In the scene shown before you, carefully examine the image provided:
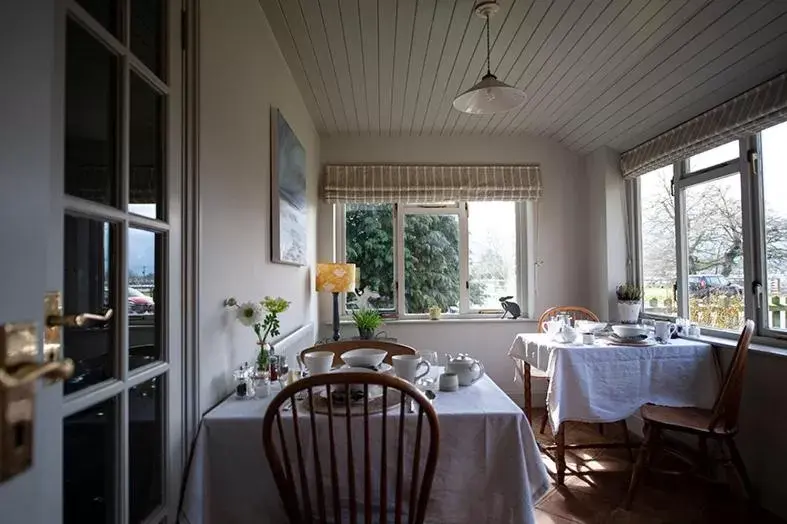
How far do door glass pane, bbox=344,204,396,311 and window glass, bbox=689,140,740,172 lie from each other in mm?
2391

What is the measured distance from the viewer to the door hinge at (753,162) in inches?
93.7

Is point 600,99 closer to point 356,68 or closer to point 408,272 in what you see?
point 356,68

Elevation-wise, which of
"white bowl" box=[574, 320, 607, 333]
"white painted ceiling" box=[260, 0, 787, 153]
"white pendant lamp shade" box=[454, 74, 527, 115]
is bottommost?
"white bowl" box=[574, 320, 607, 333]

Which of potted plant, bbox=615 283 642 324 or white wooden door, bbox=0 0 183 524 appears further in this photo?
potted plant, bbox=615 283 642 324

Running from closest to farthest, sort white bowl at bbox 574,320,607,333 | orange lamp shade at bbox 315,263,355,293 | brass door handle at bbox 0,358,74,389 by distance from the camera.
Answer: brass door handle at bbox 0,358,74,389 → white bowl at bbox 574,320,607,333 → orange lamp shade at bbox 315,263,355,293

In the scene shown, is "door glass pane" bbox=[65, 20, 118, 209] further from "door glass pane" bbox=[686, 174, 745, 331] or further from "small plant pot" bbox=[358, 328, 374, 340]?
"door glass pane" bbox=[686, 174, 745, 331]

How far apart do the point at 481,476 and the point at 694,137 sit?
2.59m

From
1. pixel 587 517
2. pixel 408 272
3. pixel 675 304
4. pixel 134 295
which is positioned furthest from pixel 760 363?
pixel 134 295

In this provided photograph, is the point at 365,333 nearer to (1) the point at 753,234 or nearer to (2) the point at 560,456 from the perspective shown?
(2) the point at 560,456

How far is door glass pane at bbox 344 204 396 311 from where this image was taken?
A: 4020mm

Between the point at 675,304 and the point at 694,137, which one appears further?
the point at 675,304

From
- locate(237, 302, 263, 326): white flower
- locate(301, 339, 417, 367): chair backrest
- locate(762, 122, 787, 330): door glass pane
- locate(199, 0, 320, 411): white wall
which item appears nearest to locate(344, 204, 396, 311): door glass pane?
locate(199, 0, 320, 411): white wall

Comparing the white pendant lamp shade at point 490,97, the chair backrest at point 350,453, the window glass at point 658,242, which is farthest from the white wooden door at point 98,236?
the window glass at point 658,242

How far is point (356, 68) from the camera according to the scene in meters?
2.63
